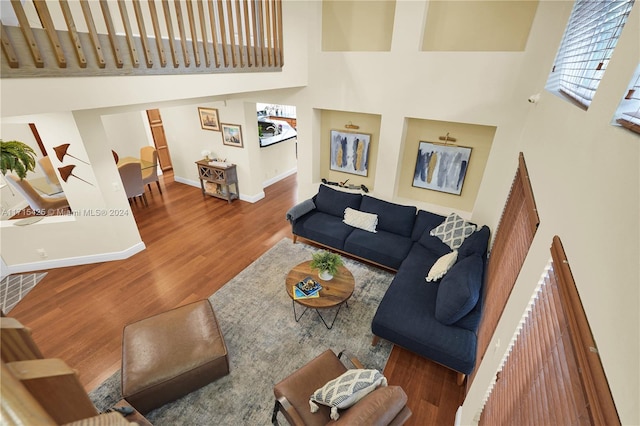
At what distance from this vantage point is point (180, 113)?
20.1 ft

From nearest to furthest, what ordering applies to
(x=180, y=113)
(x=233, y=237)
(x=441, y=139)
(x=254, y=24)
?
(x=254, y=24)
(x=441, y=139)
(x=233, y=237)
(x=180, y=113)

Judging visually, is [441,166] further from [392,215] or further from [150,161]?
[150,161]

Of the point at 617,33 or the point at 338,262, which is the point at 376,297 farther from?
the point at 617,33

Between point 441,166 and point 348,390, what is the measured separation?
3277 mm

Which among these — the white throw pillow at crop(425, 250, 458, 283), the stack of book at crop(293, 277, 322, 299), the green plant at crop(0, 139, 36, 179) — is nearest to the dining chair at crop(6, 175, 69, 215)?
the green plant at crop(0, 139, 36, 179)

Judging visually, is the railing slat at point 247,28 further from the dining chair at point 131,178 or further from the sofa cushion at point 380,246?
the dining chair at point 131,178

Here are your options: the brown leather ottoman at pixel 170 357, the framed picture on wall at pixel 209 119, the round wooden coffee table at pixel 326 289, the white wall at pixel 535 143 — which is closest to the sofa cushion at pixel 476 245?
the white wall at pixel 535 143

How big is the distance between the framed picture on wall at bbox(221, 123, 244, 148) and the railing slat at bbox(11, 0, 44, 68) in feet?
11.8

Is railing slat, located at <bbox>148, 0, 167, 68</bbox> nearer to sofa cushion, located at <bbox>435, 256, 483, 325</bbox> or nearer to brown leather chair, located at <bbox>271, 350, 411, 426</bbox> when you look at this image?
brown leather chair, located at <bbox>271, 350, 411, 426</bbox>

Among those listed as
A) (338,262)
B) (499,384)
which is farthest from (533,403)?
(338,262)

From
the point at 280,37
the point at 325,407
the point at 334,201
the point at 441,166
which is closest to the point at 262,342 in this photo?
the point at 325,407

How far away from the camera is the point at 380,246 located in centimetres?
405

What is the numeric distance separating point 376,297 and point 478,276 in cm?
125

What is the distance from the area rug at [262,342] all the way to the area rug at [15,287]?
6.42 feet
